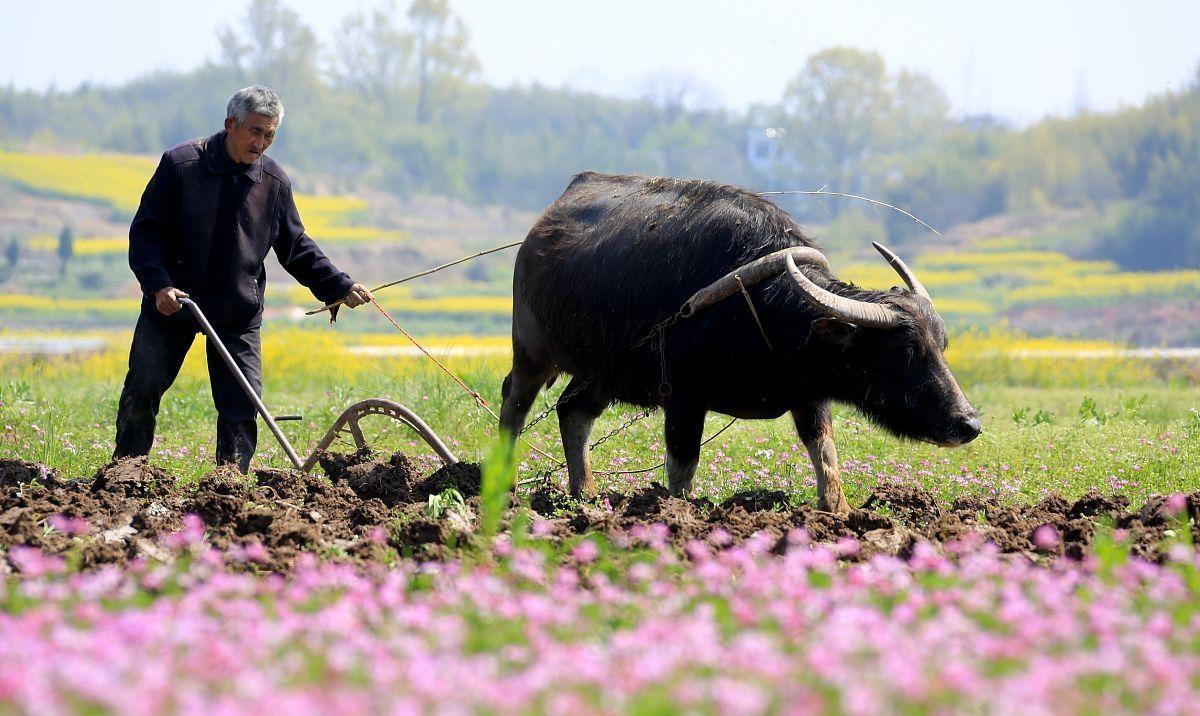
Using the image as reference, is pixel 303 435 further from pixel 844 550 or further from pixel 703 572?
pixel 703 572

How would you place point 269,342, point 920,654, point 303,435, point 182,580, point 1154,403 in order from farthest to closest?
point 269,342
point 1154,403
point 303,435
point 182,580
point 920,654

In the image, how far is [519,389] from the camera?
807 centimetres

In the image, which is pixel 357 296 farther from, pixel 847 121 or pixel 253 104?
pixel 847 121

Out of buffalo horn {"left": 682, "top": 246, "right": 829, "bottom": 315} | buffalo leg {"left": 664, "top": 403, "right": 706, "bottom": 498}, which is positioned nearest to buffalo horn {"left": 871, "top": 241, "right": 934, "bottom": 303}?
buffalo horn {"left": 682, "top": 246, "right": 829, "bottom": 315}

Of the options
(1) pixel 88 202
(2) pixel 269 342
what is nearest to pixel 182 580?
(2) pixel 269 342

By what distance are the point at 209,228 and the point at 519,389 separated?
1.96m

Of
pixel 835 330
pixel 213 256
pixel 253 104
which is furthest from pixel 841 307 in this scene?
pixel 213 256

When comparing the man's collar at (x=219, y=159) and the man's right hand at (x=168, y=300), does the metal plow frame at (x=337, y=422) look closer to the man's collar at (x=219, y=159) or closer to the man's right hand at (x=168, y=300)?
the man's right hand at (x=168, y=300)

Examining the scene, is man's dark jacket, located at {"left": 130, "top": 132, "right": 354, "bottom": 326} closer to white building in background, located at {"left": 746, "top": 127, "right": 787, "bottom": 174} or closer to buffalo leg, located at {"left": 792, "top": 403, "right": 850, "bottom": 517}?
buffalo leg, located at {"left": 792, "top": 403, "right": 850, "bottom": 517}

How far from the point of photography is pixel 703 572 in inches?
145

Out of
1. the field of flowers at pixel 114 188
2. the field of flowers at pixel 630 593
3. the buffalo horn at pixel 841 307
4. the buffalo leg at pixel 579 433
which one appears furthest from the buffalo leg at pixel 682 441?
the field of flowers at pixel 114 188

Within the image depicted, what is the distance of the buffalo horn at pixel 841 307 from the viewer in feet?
20.4

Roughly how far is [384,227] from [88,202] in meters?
11.0

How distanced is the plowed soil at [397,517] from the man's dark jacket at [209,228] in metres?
0.90
